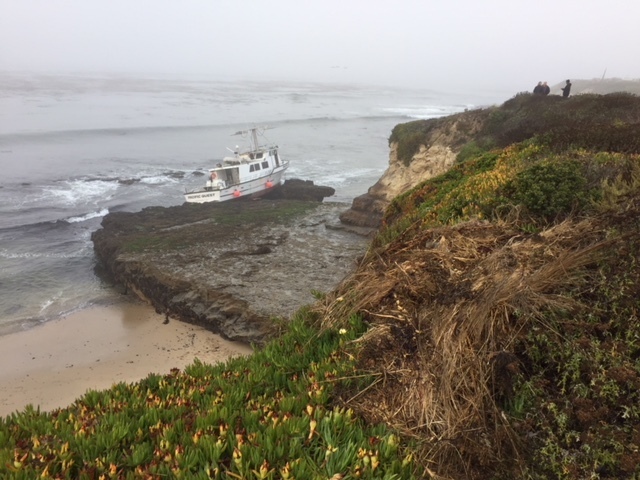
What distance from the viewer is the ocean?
19.3m

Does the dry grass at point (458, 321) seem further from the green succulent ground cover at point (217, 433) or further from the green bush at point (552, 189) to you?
the green bush at point (552, 189)

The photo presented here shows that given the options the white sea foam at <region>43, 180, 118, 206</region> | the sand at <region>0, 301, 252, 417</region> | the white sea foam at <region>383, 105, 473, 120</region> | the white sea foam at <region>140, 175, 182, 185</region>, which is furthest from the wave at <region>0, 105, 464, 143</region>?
the sand at <region>0, 301, 252, 417</region>

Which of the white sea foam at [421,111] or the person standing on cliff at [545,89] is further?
the white sea foam at [421,111]

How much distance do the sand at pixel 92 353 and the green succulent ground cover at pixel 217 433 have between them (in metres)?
6.80

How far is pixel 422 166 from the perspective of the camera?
77.2 ft

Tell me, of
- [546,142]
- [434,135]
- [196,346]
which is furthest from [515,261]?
[434,135]

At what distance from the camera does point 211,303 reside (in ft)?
47.9

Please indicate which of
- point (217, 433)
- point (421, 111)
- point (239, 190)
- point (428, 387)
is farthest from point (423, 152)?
point (421, 111)

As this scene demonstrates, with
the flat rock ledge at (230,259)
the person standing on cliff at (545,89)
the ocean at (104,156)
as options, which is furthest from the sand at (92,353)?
the person standing on cliff at (545,89)

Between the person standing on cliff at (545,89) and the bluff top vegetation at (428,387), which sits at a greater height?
the person standing on cliff at (545,89)

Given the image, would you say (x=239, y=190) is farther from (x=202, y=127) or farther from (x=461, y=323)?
(x=202, y=127)

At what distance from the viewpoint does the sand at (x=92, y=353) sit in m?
11.6

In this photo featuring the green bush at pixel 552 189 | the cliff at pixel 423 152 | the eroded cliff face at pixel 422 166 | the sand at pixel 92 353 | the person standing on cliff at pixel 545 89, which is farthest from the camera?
the person standing on cliff at pixel 545 89

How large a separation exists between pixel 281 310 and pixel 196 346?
2.76m
